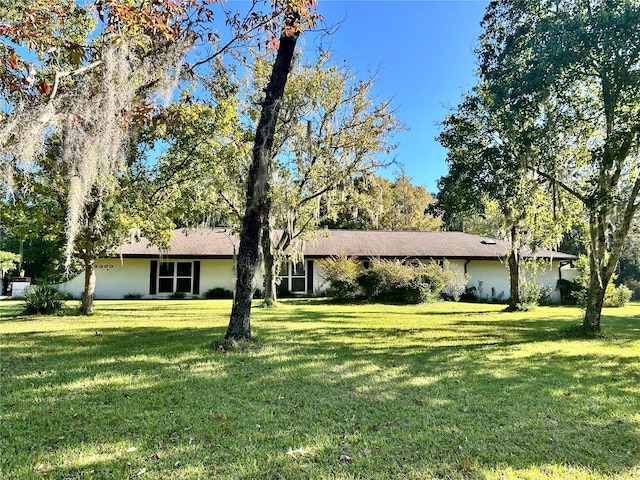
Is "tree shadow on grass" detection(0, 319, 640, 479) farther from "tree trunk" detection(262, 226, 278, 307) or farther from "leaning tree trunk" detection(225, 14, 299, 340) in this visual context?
"tree trunk" detection(262, 226, 278, 307)

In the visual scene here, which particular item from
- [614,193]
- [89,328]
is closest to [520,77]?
[614,193]

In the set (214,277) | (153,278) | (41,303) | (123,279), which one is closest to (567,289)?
(214,277)

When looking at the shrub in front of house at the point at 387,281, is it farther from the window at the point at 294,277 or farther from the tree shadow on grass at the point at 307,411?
the tree shadow on grass at the point at 307,411

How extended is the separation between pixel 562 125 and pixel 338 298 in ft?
37.8

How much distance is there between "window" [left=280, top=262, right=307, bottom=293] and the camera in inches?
829

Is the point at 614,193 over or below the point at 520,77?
below

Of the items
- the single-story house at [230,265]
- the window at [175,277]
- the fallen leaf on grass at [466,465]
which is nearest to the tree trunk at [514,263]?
the single-story house at [230,265]

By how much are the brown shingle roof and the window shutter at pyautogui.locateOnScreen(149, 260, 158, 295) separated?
3.09 feet

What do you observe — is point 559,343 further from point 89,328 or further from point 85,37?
point 85,37

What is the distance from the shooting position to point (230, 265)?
69.7 ft

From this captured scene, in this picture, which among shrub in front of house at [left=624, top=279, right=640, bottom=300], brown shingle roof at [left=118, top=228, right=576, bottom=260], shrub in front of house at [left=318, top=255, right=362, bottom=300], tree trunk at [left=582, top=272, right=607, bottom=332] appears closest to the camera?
tree trunk at [left=582, top=272, right=607, bottom=332]

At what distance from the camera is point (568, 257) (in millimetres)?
21172

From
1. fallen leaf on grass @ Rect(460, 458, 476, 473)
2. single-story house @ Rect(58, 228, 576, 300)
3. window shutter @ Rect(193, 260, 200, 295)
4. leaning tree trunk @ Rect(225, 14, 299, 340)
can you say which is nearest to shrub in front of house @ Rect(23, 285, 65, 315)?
single-story house @ Rect(58, 228, 576, 300)

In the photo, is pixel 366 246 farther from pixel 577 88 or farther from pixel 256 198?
pixel 256 198
